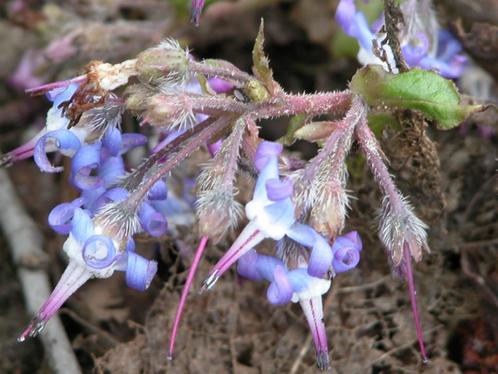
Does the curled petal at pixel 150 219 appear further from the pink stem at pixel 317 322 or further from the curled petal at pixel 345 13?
the curled petal at pixel 345 13

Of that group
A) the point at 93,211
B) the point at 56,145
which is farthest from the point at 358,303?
the point at 56,145

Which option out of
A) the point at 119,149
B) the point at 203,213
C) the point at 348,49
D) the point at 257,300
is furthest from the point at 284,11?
the point at 203,213

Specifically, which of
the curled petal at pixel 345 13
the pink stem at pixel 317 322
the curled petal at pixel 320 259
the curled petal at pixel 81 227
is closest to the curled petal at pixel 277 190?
the curled petal at pixel 320 259

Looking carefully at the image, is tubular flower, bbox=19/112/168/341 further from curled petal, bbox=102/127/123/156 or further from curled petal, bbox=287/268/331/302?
curled petal, bbox=287/268/331/302

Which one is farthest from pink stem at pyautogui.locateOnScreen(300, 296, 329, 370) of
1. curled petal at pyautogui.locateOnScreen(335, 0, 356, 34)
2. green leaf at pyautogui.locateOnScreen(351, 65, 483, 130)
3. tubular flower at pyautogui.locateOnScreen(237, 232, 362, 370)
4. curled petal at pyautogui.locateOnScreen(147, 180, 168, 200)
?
curled petal at pyautogui.locateOnScreen(335, 0, 356, 34)

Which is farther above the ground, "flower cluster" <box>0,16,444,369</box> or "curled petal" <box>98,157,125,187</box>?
"flower cluster" <box>0,16,444,369</box>

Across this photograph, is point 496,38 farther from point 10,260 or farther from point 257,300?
point 10,260
